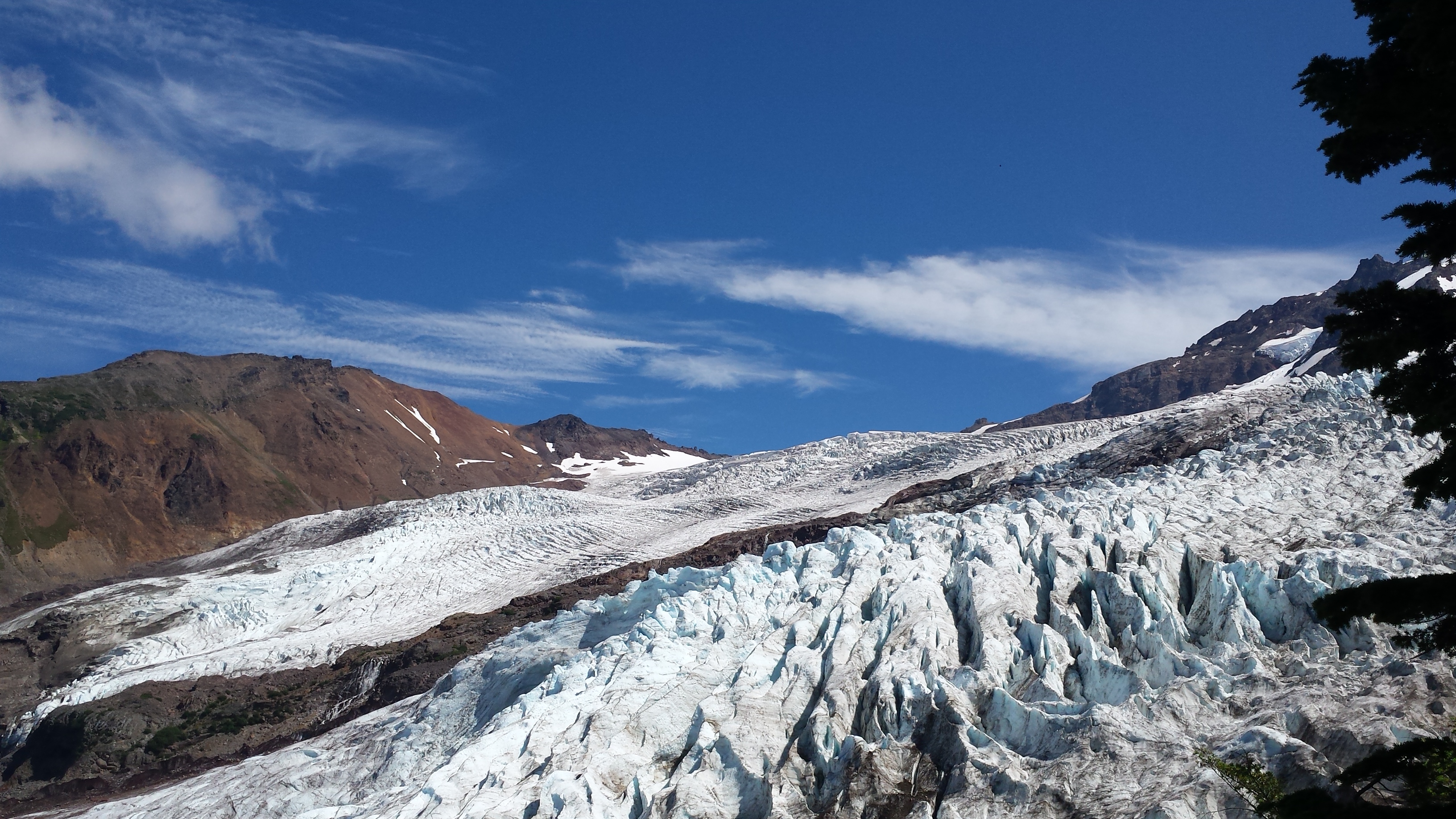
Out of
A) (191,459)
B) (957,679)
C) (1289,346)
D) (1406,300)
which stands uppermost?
(1289,346)

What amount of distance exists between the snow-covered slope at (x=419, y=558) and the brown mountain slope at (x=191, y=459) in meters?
12.5

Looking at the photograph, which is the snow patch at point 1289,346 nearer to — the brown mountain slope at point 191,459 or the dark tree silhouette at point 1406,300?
the brown mountain slope at point 191,459

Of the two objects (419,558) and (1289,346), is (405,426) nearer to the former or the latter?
(419,558)

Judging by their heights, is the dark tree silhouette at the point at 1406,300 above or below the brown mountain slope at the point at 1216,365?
below

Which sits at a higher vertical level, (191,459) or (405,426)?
(405,426)

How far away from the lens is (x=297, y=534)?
89.3m

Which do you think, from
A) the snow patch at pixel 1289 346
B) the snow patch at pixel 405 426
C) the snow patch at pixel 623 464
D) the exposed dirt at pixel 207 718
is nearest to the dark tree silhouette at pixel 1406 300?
the exposed dirt at pixel 207 718

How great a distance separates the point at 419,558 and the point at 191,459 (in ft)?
155

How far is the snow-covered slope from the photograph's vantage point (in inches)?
2397

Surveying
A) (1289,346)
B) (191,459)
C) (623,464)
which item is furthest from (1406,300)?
(623,464)

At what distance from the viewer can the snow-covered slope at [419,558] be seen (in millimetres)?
60875

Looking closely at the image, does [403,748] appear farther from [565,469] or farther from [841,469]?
[565,469]

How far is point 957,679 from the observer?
28.4m

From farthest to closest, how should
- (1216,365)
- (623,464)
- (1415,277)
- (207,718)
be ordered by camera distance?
(623,464), (1216,365), (1415,277), (207,718)
